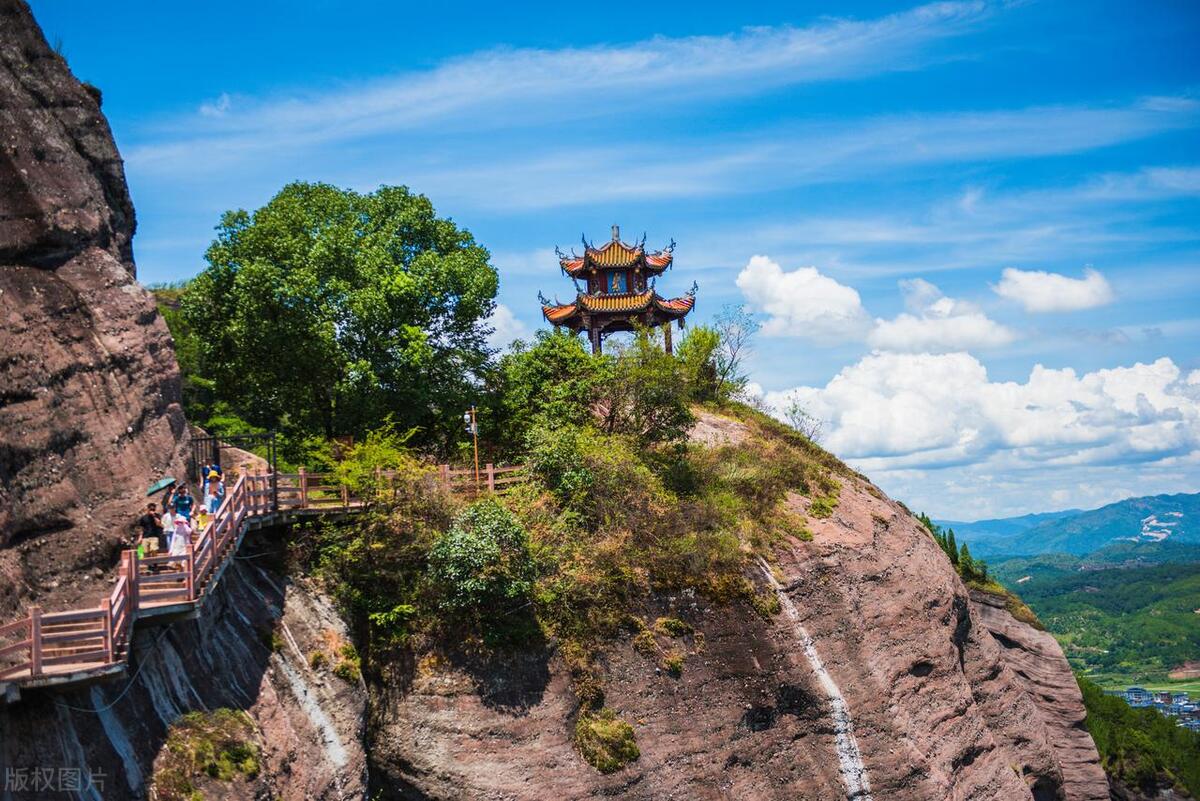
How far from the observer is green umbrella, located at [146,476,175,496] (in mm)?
22578

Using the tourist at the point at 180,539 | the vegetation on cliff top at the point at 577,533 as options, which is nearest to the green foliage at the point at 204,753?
the tourist at the point at 180,539

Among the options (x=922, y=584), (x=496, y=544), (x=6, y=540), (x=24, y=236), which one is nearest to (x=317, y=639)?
(x=496, y=544)

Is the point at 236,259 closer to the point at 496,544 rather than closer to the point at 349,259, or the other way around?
the point at 349,259

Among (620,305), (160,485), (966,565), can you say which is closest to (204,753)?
(160,485)

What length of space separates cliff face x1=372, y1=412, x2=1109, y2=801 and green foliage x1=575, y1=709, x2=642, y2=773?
0.84ft

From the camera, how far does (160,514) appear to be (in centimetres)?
2242

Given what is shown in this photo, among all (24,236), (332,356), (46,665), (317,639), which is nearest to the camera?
(46,665)

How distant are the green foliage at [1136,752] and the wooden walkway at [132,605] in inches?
1994

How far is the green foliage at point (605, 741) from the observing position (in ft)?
93.0

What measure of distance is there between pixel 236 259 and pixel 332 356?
4188 millimetres

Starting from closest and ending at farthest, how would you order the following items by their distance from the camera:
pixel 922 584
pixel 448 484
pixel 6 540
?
pixel 6 540 → pixel 448 484 → pixel 922 584

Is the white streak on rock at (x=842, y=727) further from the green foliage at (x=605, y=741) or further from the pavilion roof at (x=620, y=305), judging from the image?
the pavilion roof at (x=620, y=305)

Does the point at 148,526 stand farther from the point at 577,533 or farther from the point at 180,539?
the point at 577,533

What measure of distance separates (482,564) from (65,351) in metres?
11.1
